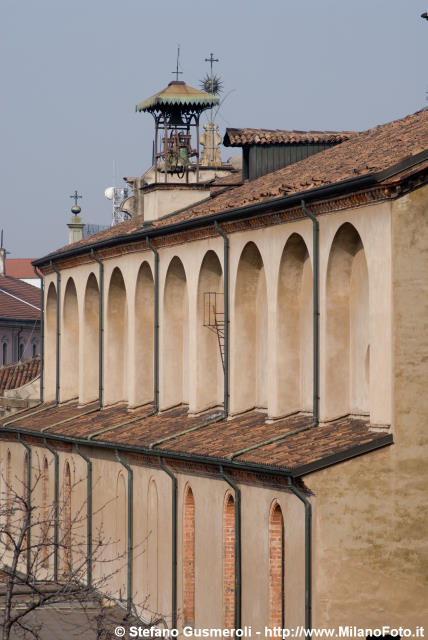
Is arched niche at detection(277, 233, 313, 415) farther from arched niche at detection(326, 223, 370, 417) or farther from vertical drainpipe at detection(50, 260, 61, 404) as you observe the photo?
vertical drainpipe at detection(50, 260, 61, 404)

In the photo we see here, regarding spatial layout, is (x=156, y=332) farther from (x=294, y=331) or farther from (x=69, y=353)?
(x=69, y=353)

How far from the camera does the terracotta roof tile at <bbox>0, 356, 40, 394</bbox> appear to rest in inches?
2785

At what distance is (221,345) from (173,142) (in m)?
10.7

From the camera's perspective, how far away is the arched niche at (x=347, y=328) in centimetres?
3409

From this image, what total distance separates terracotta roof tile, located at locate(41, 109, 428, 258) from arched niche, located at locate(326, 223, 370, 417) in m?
1.38

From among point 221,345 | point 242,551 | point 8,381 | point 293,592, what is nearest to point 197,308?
point 221,345

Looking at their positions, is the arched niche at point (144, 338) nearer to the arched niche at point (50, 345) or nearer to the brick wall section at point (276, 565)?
the arched niche at point (50, 345)

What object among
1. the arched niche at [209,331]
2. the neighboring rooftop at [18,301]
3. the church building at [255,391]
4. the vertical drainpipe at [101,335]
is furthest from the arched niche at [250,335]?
the neighboring rooftop at [18,301]

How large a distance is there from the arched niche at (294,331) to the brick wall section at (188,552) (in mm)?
3410


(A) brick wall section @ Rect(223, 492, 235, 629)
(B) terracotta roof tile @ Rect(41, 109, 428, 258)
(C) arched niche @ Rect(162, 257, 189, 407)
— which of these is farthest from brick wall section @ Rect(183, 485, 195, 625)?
(C) arched niche @ Rect(162, 257, 189, 407)

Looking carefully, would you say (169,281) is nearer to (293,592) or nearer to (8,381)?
(293,592)

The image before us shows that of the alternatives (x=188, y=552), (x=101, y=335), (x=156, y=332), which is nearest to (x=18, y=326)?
(x=101, y=335)

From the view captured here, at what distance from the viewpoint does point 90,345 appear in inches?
2169

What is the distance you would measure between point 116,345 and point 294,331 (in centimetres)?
1507
